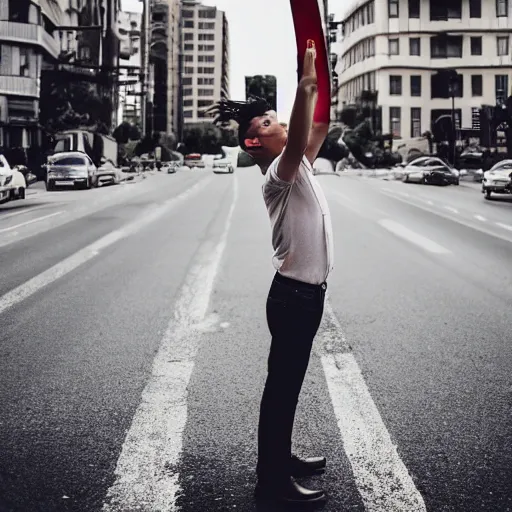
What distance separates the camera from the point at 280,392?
3021mm

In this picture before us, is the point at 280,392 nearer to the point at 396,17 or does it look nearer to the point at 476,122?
the point at 476,122

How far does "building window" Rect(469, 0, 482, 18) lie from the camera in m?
77.1

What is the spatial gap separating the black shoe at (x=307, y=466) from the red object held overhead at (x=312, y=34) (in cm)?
176

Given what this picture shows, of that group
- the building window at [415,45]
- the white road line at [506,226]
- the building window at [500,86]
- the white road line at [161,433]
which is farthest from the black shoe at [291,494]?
the building window at [500,86]

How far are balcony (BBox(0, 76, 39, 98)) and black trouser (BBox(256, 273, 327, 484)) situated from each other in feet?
140

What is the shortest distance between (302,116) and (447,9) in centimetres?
8336

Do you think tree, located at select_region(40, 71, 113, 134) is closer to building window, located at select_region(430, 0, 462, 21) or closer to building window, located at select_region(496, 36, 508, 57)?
building window, located at select_region(430, 0, 462, 21)

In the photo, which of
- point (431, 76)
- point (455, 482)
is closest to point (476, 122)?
point (431, 76)

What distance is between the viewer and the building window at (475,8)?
3034 inches

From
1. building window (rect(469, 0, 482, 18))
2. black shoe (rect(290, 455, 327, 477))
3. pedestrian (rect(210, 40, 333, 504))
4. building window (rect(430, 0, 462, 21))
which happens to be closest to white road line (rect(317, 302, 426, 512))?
black shoe (rect(290, 455, 327, 477))

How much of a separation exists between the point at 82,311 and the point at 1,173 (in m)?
17.5

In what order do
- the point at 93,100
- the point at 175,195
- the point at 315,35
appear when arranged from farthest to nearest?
the point at 93,100 → the point at 175,195 → the point at 315,35

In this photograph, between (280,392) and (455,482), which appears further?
(455,482)

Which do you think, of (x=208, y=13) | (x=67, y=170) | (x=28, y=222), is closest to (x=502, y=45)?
(x=67, y=170)
